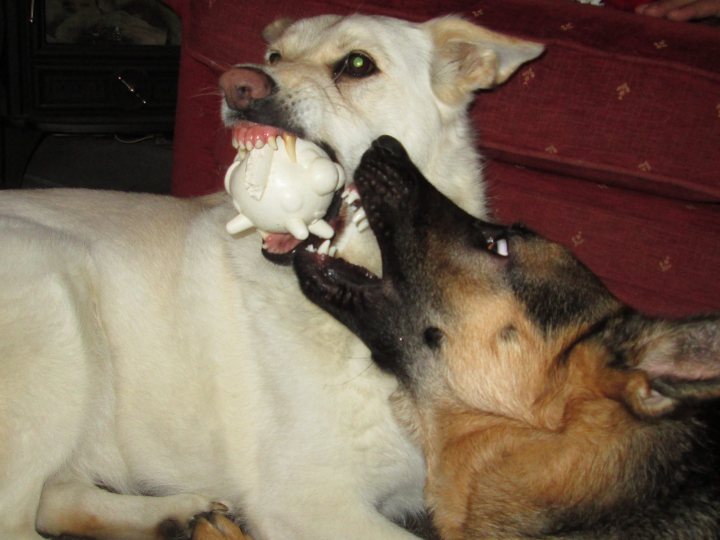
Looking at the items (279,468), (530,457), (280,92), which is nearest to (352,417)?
(279,468)

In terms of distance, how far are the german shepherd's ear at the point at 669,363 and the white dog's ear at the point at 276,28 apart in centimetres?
169

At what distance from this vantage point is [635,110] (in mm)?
2354

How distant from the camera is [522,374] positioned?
70.3 inches

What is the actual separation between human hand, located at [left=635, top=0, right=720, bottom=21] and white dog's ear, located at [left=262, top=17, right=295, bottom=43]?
1.48 meters

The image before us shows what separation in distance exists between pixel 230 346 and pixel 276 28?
1215mm

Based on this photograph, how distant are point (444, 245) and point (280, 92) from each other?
0.68 m

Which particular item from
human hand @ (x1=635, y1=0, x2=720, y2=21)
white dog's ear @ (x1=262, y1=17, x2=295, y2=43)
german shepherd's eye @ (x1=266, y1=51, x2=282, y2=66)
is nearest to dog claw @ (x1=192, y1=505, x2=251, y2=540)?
german shepherd's eye @ (x1=266, y1=51, x2=282, y2=66)

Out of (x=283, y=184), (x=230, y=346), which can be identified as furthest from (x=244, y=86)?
(x=230, y=346)

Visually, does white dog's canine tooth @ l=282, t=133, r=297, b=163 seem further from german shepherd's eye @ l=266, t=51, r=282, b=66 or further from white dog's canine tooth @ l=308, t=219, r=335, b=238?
german shepherd's eye @ l=266, t=51, r=282, b=66

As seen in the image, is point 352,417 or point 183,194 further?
point 183,194

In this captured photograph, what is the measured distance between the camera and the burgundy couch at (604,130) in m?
2.34

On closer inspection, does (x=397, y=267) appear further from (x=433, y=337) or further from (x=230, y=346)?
(x=230, y=346)

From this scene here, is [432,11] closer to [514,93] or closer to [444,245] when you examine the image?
[514,93]

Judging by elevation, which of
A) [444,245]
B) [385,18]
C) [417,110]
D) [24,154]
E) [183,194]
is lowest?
[24,154]
